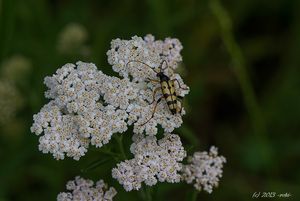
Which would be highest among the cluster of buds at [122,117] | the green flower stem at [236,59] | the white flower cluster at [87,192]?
the green flower stem at [236,59]

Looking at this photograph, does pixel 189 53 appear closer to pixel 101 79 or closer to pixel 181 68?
pixel 181 68

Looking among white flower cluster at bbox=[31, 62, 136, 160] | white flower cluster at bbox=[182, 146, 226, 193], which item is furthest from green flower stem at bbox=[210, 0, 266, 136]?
white flower cluster at bbox=[31, 62, 136, 160]

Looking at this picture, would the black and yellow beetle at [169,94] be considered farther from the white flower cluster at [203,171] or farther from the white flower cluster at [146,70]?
the white flower cluster at [203,171]

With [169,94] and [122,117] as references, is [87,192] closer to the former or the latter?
[122,117]

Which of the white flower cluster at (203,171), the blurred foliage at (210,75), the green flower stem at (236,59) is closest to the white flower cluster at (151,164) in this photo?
the white flower cluster at (203,171)

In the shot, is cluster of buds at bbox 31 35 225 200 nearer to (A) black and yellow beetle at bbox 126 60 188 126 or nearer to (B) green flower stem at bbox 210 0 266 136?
(A) black and yellow beetle at bbox 126 60 188 126

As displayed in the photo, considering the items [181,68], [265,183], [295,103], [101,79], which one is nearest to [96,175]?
[181,68]

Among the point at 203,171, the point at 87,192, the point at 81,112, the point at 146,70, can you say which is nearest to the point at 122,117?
the point at 81,112
